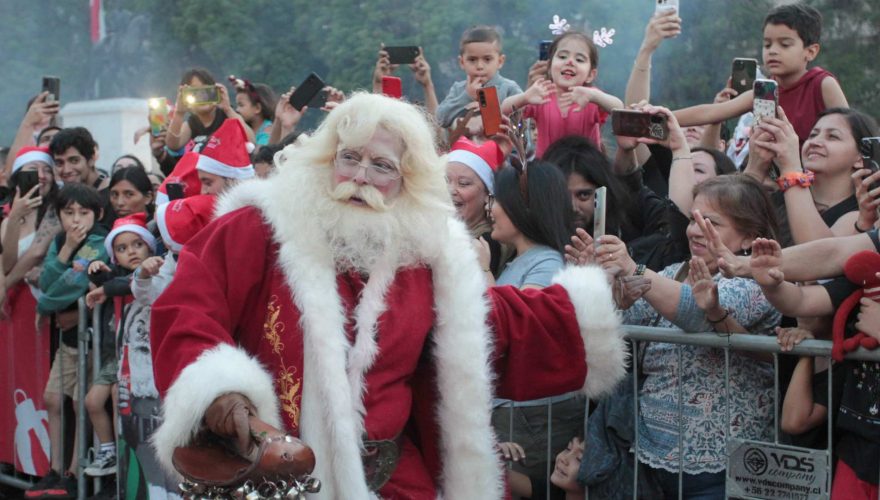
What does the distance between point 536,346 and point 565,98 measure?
2.33 metres

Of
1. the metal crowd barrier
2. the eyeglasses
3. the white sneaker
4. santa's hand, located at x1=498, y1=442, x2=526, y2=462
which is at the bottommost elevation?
the white sneaker

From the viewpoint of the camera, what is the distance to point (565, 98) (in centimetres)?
601

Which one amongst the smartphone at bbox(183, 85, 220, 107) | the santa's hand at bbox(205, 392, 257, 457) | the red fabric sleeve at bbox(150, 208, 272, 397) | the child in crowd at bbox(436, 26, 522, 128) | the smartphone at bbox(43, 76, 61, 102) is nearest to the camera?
the santa's hand at bbox(205, 392, 257, 457)

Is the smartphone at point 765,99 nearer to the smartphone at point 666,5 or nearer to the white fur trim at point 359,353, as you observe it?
the smartphone at point 666,5

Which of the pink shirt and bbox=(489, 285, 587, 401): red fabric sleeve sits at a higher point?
the pink shirt

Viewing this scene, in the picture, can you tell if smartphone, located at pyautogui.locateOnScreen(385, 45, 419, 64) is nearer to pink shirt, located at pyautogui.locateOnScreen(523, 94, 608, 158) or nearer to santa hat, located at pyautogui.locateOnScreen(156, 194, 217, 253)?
pink shirt, located at pyautogui.locateOnScreen(523, 94, 608, 158)

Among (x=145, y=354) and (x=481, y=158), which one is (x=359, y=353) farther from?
(x=145, y=354)

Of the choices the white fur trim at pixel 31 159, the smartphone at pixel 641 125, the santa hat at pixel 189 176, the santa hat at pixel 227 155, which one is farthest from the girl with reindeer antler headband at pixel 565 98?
the white fur trim at pixel 31 159

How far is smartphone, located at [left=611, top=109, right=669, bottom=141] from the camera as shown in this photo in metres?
5.27

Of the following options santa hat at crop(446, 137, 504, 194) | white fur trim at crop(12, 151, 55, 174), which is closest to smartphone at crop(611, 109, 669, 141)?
santa hat at crop(446, 137, 504, 194)

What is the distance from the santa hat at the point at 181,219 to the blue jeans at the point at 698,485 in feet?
8.43

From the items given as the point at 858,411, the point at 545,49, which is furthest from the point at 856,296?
the point at 545,49

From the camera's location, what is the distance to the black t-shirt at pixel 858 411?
12.8 ft

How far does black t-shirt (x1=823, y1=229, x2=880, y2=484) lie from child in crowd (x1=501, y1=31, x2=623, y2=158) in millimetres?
2129
